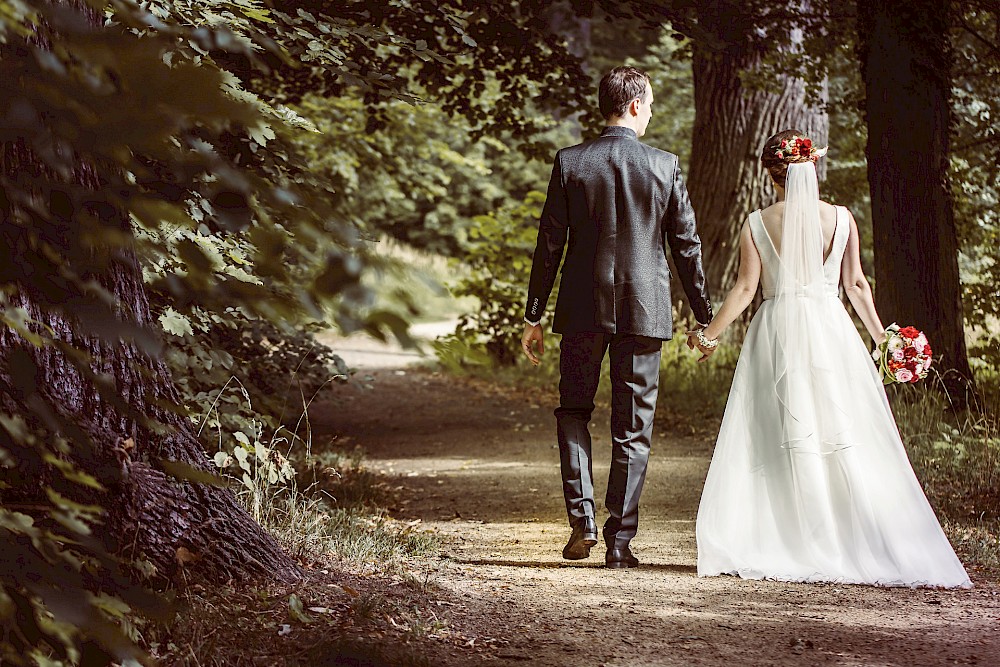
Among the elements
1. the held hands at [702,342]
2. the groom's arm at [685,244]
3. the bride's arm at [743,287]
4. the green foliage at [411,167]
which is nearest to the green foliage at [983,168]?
the bride's arm at [743,287]

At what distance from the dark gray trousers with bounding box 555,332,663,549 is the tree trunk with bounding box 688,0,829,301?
692 cm

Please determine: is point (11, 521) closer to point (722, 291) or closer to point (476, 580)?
point (476, 580)

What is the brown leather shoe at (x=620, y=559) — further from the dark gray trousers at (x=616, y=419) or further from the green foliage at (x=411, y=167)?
the green foliage at (x=411, y=167)

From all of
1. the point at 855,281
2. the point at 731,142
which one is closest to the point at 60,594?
the point at 855,281

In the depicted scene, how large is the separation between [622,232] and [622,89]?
2.24 ft

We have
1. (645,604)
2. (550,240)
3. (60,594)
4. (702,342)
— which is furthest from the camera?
(702,342)

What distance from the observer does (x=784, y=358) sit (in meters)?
5.53

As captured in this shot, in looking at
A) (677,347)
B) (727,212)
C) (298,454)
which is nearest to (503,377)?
(677,347)

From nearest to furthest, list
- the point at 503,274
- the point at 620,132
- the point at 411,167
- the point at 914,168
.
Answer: the point at 620,132, the point at 914,168, the point at 503,274, the point at 411,167

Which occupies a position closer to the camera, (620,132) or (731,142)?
(620,132)

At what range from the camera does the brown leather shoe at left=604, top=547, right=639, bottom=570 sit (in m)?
5.40

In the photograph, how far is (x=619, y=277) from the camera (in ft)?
17.8

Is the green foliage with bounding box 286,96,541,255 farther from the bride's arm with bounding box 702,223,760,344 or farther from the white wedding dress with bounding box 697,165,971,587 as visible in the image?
the white wedding dress with bounding box 697,165,971,587

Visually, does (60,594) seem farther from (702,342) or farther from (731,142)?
(731,142)
